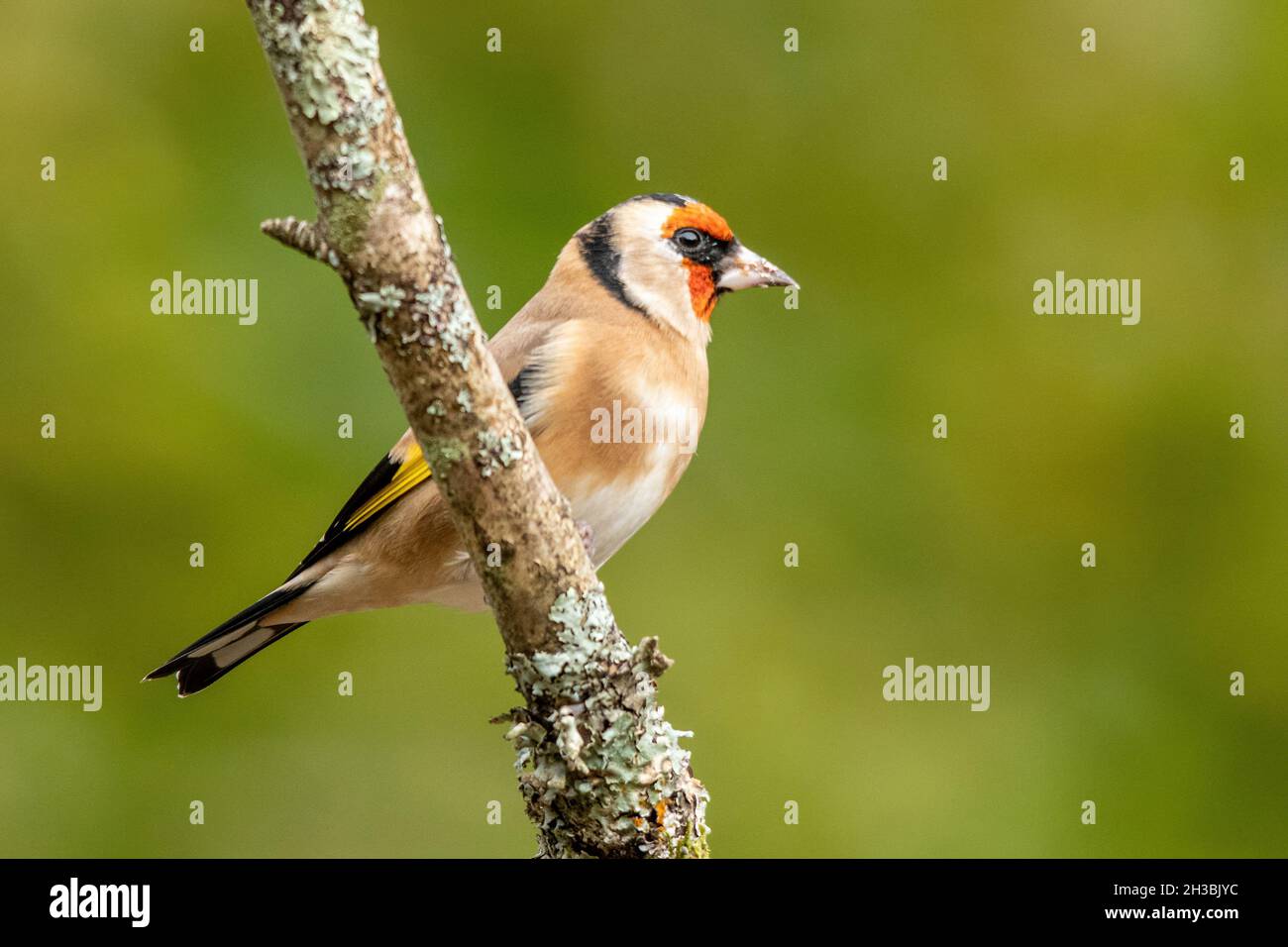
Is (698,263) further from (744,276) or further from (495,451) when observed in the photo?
(495,451)

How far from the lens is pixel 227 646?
3.98 meters

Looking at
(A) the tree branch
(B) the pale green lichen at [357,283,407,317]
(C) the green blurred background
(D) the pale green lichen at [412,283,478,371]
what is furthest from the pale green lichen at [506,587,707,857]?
(C) the green blurred background

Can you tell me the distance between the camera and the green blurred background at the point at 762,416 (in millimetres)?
5188

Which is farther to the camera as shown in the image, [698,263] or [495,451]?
[698,263]

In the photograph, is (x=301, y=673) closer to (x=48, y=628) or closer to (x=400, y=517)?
(x=48, y=628)

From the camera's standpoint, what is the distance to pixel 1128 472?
579cm

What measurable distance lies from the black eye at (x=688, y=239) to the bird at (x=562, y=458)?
11cm

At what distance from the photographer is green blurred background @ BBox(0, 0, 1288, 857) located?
5.19m

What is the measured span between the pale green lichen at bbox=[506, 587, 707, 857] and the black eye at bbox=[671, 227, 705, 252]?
158 cm

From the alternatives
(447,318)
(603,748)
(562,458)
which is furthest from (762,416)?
(447,318)

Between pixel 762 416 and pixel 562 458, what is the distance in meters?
2.12

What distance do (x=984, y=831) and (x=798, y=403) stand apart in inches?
63.2

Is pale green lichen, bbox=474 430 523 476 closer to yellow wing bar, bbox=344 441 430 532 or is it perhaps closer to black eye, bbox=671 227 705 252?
yellow wing bar, bbox=344 441 430 532

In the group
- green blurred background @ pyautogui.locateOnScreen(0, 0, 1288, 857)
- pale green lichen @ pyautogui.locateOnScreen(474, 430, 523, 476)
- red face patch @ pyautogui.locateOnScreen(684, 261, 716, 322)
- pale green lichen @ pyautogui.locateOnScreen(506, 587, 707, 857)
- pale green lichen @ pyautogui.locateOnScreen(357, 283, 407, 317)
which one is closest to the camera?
pale green lichen @ pyautogui.locateOnScreen(357, 283, 407, 317)
